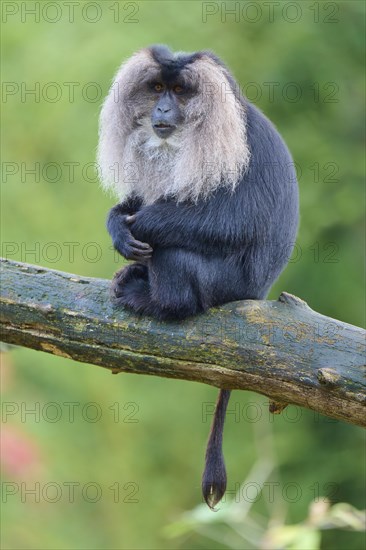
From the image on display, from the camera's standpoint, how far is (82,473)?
28.5ft

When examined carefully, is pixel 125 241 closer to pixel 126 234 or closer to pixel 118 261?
pixel 126 234

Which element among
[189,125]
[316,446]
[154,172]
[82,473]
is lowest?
[82,473]

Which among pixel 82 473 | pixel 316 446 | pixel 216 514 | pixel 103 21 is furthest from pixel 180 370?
pixel 103 21

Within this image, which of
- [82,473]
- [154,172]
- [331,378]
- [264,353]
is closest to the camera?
[331,378]

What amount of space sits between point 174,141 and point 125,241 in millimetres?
615

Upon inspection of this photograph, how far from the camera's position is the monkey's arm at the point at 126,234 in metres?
4.40

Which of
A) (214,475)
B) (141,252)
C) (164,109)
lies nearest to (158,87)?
(164,109)

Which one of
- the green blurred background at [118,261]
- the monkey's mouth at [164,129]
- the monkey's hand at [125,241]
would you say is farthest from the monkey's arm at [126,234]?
the green blurred background at [118,261]

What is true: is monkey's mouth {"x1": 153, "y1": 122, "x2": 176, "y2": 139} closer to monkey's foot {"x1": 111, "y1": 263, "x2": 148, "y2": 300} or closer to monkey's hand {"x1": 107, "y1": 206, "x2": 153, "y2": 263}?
monkey's hand {"x1": 107, "y1": 206, "x2": 153, "y2": 263}

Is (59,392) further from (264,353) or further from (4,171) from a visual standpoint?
(264,353)

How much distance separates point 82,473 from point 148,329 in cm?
490

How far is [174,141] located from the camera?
14.9 ft

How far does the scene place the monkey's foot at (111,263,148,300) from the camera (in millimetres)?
4418

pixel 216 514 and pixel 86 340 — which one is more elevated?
pixel 86 340
